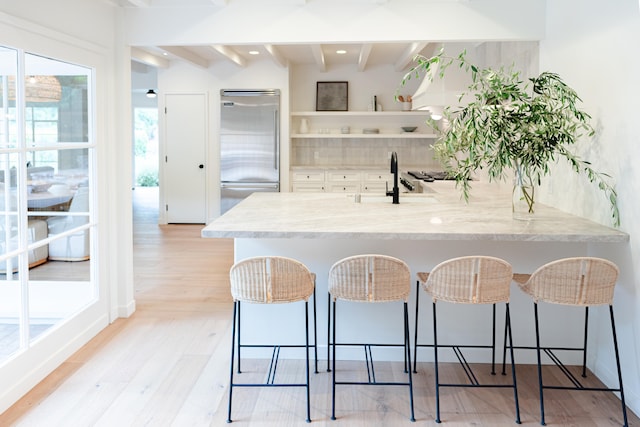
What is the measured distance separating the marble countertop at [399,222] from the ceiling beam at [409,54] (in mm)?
2352

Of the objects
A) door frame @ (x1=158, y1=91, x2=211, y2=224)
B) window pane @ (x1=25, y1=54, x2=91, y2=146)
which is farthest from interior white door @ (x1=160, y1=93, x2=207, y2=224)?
window pane @ (x1=25, y1=54, x2=91, y2=146)

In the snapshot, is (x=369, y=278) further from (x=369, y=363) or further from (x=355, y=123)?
(x=355, y=123)

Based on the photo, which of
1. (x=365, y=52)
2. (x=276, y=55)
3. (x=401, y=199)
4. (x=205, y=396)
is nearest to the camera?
(x=205, y=396)

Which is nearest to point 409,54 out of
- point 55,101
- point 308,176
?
point 308,176

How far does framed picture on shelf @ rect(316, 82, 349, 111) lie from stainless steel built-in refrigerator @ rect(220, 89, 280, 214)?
0.72 metres

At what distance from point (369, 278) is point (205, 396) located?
1077 mm

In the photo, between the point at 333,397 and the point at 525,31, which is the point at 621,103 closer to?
the point at 525,31

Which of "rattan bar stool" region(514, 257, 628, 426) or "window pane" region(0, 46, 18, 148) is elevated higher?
"window pane" region(0, 46, 18, 148)

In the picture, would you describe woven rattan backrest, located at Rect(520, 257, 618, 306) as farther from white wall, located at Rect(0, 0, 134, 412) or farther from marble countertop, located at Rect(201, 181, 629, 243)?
white wall, located at Rect(0, 0, 134, 412)

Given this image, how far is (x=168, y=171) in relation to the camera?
8.76m

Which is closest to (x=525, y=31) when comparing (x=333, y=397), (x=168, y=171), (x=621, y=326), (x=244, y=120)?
A: (x=621, y=326)

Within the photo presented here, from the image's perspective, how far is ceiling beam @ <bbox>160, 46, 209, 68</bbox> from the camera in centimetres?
650

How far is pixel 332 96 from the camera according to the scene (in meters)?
8.65

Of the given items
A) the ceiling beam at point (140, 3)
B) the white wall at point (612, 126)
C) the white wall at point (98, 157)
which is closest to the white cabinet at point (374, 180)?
the white wall at point (98, 157)
